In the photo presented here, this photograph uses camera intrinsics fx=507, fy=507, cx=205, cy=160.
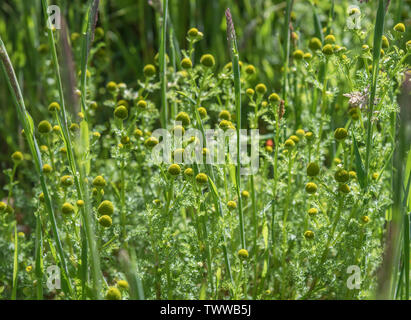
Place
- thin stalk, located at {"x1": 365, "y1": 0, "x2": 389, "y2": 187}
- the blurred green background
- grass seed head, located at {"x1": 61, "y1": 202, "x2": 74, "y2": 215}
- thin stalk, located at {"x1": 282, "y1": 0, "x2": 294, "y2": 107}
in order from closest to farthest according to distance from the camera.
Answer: thin stalk, located at {"x1": 365, "y1": 0, "x2": 389, "y2": 187}
grass seed head, located at {"x1": 61, "y1": 202, "x2": 74, "y2": 215}
thin stalk, located at {"x1": 282, "y1": 0, "x2": 294, "y2": 107}
the blurred green background

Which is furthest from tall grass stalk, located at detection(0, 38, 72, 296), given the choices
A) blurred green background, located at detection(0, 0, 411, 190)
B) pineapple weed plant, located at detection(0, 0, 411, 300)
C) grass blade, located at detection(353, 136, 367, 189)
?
blurred green background, located at detection(0, 0, 411, 190)

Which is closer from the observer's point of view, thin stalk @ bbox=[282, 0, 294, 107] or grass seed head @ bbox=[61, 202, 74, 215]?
grass seed head @ bbox=[61, 202, 74, 215]

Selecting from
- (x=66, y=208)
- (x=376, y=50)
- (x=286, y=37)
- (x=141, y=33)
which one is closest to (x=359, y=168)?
(x=376, y=50)

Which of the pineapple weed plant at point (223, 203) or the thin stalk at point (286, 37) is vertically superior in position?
the thin stalk at point (286, 37)

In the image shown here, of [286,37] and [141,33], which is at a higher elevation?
[141,33]

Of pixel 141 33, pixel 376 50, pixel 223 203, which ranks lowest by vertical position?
pixel 223 203

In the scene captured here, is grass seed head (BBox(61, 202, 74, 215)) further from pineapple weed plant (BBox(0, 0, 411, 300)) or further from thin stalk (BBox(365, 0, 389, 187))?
thin stalk (BBox(365, 0, 389, 187))

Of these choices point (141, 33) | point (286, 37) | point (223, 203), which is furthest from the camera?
point (141, 33)

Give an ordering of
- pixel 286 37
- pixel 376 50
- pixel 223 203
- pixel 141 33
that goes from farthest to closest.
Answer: pixel 141 33 → pixel 286 37 → pixel 223 203 → pixel 376 50

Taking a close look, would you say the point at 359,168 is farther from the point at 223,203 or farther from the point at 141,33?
the point at 141,33

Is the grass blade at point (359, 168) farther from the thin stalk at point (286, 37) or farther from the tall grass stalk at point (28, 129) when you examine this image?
the tall grass stalk at point (28, 129)

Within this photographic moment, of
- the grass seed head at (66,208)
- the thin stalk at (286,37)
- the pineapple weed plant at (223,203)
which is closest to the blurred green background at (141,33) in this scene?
the thin stalk at (286,37)

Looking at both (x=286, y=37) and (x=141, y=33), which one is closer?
(x=286, y=37)

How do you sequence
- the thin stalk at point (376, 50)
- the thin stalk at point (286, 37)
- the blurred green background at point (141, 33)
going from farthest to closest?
the blurred green background at point (141, 33)
the thin stalk at point (286, 37)
the thin stalk at point (376, 50)
